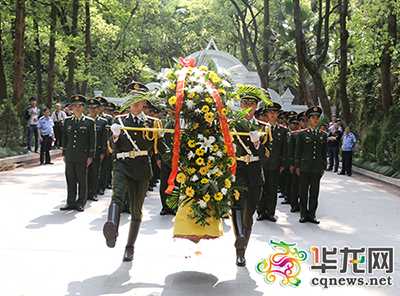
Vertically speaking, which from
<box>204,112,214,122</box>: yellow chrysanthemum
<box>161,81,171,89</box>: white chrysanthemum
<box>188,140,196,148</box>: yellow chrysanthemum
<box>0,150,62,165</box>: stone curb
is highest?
<box>161,81,171,89</box>: white chrysanthemum

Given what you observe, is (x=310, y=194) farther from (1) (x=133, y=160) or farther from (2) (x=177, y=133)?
(2) (x=177, y=133)

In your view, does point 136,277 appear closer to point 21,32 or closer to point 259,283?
point 259,283

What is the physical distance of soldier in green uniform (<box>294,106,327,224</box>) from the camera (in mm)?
8422

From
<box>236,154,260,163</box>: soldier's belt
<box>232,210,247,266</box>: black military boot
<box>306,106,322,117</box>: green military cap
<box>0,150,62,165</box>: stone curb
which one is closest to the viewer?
<box>232,210,247,266</box>: black military boot

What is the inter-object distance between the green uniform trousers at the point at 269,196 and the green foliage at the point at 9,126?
11716 millimetres

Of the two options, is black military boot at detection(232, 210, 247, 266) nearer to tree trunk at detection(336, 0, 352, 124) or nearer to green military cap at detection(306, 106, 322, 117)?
green military cap at detection(306, 106, 322, 117)

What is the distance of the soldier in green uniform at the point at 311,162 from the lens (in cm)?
842

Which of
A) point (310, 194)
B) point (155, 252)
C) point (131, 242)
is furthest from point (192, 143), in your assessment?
point (310, 194)

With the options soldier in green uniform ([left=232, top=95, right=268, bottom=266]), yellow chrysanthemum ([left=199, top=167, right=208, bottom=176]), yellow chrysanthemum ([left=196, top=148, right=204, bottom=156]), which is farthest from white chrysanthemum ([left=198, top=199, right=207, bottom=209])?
soldier in green uniform ([left=232, top=95, right=268, bottom=266])

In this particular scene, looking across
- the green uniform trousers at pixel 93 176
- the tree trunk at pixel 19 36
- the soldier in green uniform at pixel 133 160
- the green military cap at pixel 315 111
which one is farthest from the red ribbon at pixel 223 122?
the tree trunk at pixel 19 36

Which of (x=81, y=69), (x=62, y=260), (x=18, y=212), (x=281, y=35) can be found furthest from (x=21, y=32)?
(x=281, y=35)

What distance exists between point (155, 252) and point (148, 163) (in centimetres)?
124

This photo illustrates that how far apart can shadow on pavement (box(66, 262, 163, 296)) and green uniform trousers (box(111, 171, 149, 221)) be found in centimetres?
90

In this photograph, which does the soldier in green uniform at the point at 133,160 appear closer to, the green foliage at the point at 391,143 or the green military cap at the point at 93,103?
the green military cap at the point at 93,103
